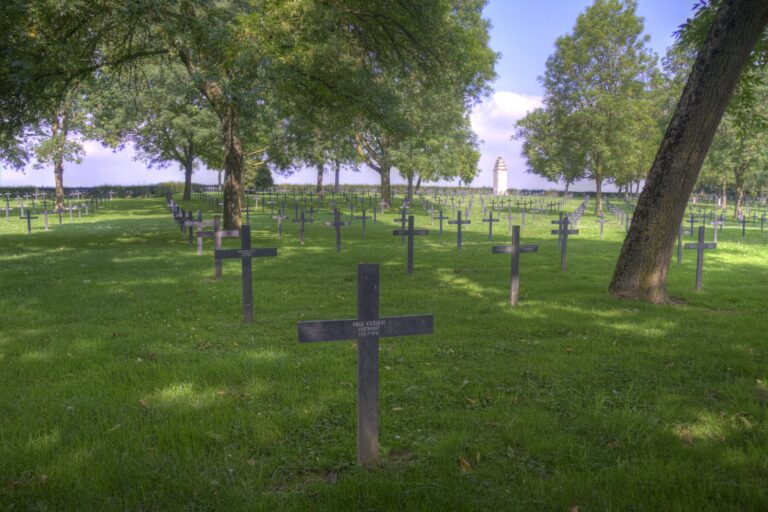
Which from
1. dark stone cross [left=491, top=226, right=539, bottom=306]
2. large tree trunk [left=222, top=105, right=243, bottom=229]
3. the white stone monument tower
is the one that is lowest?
dark stone cross [left=491, top=226, right=539, bottom=306]

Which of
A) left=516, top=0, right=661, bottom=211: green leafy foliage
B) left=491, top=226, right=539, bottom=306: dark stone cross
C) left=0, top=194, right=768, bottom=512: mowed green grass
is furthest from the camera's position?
left=516, top=0, right=661, bottom=211: green leafy foliage

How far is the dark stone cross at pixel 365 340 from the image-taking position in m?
3.41

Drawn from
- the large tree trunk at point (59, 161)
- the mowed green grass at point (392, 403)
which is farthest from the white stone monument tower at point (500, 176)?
the mowed green grass at point (392, 403)

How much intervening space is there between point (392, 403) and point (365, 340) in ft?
4.30

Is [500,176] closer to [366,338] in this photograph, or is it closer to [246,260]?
[246,260]

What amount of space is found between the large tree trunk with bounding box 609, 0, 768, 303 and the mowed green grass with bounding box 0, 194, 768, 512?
1.77 feet

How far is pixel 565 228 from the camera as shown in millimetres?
12664

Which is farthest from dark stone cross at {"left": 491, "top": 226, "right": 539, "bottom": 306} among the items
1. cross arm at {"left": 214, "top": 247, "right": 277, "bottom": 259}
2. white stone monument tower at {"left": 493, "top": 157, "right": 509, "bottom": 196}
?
white stone monument tower at {"left": 493, "top": 157, "right": 509, "bottom": 196}

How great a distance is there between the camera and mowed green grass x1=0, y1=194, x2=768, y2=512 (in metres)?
3.26

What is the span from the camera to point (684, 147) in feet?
25.6

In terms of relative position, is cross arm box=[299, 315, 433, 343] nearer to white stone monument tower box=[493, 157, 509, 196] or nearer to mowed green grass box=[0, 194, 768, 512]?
mowed green grass box=[0, 194, 768, 512]

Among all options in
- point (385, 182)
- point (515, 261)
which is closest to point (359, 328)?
point (515, 261)

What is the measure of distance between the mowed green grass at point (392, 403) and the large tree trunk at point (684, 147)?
0.54 meters

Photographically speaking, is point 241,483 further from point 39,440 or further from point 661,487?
point 661,487
